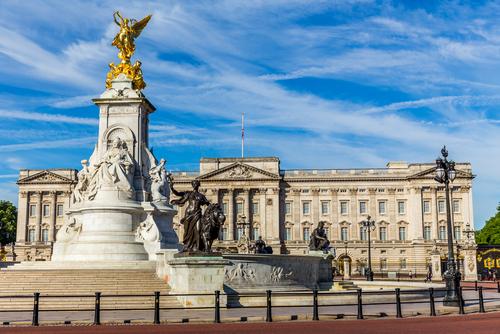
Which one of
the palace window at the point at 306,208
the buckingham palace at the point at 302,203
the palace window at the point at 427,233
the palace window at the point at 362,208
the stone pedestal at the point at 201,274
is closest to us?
the stone pedestal at the point at 201,274

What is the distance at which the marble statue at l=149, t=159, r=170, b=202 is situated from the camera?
109 ft

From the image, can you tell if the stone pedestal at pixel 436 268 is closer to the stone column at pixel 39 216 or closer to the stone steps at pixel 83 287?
the stone steps at pixel 83 287

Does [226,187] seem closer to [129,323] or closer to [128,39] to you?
[128,39]

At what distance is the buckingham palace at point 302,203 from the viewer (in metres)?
103

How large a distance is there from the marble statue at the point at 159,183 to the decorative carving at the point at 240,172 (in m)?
70.7

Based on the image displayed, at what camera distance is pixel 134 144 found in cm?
3362

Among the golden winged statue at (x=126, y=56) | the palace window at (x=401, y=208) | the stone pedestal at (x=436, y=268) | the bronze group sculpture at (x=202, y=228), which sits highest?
the golden winged statue at (x=126, y=56)

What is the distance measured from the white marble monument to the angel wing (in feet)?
8.84

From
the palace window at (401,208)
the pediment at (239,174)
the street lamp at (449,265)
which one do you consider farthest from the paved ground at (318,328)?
the palace window at (401,208)

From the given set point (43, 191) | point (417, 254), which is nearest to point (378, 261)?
point (417, 254)

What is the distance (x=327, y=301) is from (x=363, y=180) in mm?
82157

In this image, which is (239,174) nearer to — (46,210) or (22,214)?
(46,210)

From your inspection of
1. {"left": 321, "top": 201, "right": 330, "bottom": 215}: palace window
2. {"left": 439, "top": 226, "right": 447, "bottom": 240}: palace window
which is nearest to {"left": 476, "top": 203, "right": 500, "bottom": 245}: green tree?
{"left": 439, "top": 226, "right": 447, "bottom": 240}: palace window

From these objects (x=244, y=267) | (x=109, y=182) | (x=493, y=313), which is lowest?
(x=493, y=313)
